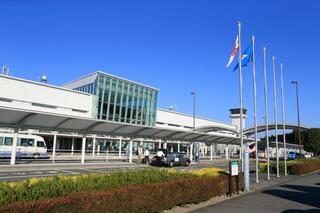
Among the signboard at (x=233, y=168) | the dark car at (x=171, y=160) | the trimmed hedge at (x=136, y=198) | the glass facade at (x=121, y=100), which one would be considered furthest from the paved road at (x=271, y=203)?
the glass facade at (x=121, y=100)

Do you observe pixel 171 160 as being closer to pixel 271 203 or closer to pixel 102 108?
pixel 271 203

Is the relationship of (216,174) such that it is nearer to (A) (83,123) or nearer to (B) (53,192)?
(B) (53,192)

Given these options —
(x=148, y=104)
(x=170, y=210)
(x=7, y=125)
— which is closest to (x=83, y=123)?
(x=7, y=125)

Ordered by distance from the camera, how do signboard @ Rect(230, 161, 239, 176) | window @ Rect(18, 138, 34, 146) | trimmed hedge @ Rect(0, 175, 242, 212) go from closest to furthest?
1. trimmed hedge @ Rect(0, 175, 242, 212)
2. signboard @ Rect(230, 161, 239, 176)
3. window @ Rect(18, 138, 34, 146)

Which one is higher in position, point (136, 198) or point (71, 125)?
point (71, 125)

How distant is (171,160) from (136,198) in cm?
2792

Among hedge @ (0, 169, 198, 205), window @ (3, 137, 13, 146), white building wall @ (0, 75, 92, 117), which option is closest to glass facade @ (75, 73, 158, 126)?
white building wall @ (0, 75, 92, 117)

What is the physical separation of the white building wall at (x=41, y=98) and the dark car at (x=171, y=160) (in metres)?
22.9

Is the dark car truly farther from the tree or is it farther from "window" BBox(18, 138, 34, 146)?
the tree

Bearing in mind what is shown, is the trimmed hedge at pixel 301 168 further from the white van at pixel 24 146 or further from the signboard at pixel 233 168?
the white van at pixel 24 146

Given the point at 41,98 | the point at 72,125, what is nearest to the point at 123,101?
the point at 41,98

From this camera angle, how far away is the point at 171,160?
37.1 meters

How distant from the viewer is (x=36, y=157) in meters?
41.4

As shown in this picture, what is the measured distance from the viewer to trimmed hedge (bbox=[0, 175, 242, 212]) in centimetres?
689
